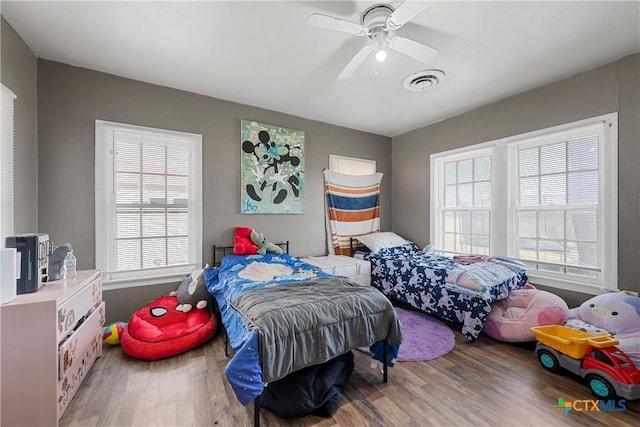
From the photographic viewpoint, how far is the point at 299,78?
8.52 feet

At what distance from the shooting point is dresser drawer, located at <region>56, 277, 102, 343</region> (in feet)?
4.84

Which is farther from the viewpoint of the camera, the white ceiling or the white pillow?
the white pillow

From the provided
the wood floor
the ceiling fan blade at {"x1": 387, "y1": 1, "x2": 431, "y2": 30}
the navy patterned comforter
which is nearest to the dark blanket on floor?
the wood floor

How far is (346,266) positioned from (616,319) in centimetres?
238

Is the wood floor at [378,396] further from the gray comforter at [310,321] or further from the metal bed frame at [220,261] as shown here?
the gray comforter at [310,321]

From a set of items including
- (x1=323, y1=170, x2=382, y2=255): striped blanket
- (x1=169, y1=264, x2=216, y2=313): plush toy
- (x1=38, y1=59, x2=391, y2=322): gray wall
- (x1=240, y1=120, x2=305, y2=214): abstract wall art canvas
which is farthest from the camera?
(x1=323, y1=170, x2=382, y2=255): striped blanket

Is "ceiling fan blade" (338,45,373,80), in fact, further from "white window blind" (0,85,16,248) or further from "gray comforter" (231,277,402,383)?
"white window blind" (0,85,16,248)

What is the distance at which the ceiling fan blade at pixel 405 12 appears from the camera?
1.35 metres

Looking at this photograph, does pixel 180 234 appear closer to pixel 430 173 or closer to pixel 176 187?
pixel 176 187

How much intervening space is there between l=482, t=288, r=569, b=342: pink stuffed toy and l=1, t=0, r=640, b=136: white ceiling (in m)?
2.17

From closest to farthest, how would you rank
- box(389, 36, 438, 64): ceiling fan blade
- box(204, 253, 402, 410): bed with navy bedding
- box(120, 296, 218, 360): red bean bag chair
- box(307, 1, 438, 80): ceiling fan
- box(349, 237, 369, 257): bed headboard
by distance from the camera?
box(204, 253, 402, 410): bed with navy bedding < box(307, 1, 438, 80): ceiling fan < box(389, 36, 438, 64): ceiling fan blade < box(120, 296, 218, 360): red bean bag chair < box(349, 237, 369, 257): bed headboard

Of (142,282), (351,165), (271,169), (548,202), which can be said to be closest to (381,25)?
(271,169)

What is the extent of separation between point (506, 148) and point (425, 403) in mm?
2935

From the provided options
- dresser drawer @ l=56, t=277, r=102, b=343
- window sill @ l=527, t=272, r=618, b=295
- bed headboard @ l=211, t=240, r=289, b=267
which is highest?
bed headboard @ l=211, t=240, r=289, b=267
